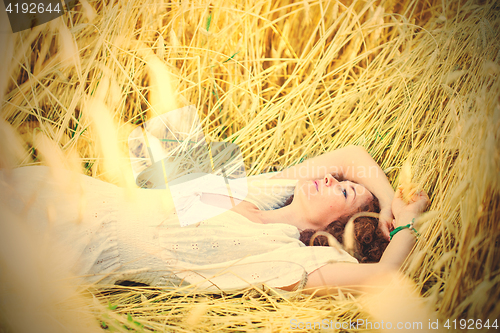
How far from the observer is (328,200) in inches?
36.8

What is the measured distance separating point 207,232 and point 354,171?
A: 57cm

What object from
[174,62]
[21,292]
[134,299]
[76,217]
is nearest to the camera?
[21,292]

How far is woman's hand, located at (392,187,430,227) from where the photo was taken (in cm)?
84

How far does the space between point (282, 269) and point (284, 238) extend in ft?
0.33

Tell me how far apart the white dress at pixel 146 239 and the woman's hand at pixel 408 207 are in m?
0.20

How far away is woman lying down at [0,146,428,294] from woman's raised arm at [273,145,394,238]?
0.01m

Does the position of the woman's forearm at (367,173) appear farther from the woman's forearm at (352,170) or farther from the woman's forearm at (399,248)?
the woman's forearm at (399,248)

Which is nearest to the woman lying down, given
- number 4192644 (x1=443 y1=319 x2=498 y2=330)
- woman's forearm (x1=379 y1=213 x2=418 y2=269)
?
woman's forearm (x1=379 y1=213 x2=418 y2=269)

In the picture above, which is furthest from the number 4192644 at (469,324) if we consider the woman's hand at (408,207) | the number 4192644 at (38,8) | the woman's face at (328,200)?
the number 4192644 at (38,8)

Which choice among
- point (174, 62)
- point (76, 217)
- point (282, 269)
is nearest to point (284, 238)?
point (282, 269)

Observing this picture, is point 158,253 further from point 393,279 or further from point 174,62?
point 174,62

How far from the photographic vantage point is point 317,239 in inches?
37.8

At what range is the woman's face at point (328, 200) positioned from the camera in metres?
0.94

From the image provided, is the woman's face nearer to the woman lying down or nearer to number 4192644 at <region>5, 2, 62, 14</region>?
the woman lying down
